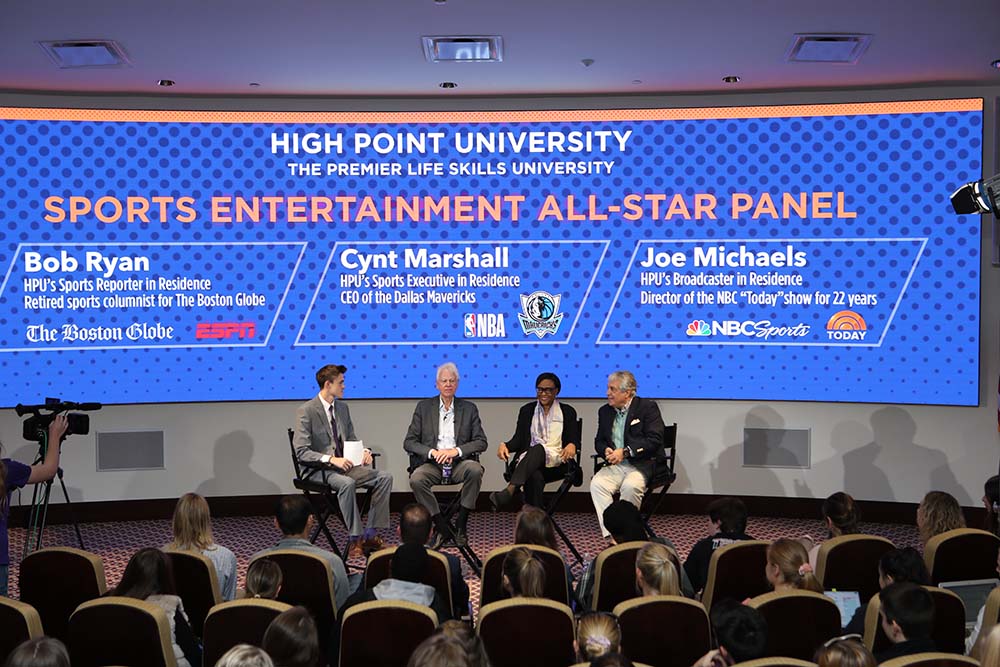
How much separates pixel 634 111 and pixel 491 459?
302 centimetres

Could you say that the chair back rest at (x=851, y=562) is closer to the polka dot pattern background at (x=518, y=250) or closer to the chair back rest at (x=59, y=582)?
the chair back rest at (x=59, y=582)

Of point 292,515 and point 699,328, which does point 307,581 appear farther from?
point 699,328

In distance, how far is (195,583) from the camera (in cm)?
441

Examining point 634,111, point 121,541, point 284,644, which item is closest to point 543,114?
point 634,111

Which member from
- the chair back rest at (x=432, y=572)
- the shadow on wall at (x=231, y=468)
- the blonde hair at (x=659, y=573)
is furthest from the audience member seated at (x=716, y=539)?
the shadow on wall at (x=231, y=468)

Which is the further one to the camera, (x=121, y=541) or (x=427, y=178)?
(x=427, y=178)

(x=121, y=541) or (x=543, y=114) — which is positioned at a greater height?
(x=543, y=114)

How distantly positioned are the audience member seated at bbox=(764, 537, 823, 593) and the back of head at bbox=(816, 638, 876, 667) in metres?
1.16

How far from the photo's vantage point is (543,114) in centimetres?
820

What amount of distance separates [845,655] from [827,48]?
15.6 feet

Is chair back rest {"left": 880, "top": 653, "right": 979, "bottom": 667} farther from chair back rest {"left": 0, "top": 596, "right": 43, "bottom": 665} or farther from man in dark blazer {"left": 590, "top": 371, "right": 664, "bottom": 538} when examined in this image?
man in dark blazer {"left": 590, "top": 371, "right": 664, "bottom": 538}

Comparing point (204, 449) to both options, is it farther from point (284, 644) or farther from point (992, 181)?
point (992, 181)

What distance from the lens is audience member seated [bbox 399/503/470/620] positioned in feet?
15.0

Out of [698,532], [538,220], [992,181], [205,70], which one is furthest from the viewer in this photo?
[538,220]
